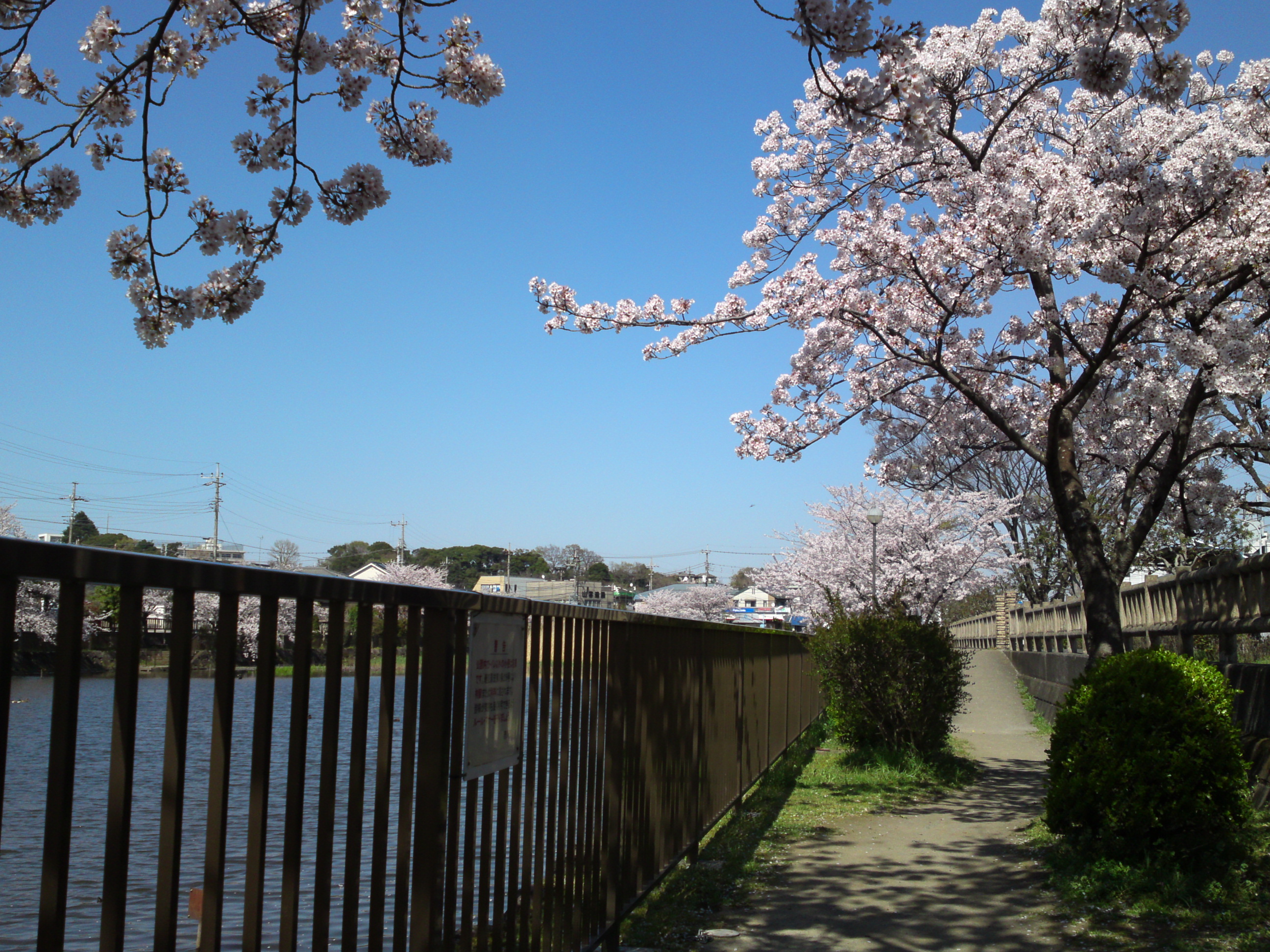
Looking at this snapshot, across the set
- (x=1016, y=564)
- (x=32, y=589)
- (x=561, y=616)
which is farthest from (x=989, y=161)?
(x=1016, y=564)

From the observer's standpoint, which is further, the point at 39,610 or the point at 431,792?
the point at 431,792

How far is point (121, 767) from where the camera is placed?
1659 mm

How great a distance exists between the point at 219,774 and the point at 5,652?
57 cm

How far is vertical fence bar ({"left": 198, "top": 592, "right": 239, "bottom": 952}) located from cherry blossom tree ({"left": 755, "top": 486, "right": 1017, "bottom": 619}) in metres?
25.6

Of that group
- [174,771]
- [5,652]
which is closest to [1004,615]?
[174,771]

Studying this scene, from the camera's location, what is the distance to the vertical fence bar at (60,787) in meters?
1.49

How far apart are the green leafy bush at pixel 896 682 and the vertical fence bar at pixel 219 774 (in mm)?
9974

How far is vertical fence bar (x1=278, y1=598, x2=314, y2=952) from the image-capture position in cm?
212

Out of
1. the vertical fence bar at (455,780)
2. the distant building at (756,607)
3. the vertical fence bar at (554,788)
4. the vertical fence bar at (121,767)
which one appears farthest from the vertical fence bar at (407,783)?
the distant building at (756,607)

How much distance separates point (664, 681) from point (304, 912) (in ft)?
7.83

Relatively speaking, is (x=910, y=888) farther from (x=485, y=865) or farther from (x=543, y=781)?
(x=485, y=865)

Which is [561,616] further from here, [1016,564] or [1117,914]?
[1016,564]

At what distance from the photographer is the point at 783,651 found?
12.1 m

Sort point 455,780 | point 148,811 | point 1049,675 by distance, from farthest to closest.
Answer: point 1049,675 < point 148,811 < point 455,780
